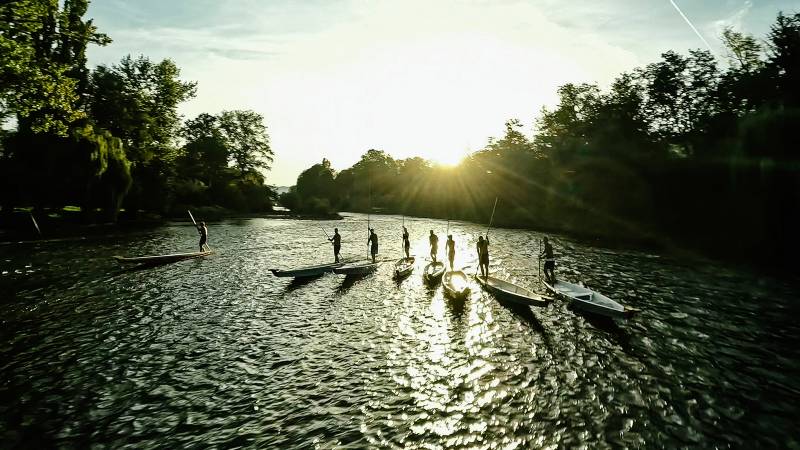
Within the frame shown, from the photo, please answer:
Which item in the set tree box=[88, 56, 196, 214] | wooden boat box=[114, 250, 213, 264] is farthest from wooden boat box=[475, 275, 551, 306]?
tree box=[88, 56, 196, 214]

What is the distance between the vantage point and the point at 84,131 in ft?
183

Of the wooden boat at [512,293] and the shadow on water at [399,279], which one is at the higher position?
the wooden boat at [512,293]

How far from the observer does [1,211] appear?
182 ft

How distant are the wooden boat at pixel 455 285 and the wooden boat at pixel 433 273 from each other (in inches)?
41.9

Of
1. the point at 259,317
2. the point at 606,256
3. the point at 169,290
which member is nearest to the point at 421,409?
the point at 259,317

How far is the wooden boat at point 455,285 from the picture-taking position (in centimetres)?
2389

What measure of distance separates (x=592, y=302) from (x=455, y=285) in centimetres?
889

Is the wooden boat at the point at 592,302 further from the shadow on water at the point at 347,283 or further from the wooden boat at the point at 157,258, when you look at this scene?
the wooden boat at the point at 157,258

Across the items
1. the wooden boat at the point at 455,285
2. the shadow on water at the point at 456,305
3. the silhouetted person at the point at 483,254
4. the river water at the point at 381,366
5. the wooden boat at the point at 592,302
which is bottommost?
the river water at the point at 381,366

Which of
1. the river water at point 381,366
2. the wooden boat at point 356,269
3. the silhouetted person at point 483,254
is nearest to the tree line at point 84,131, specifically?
the river water at point 381,366

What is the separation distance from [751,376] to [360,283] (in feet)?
72.5

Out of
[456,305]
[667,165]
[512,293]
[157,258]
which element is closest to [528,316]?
[512,293]

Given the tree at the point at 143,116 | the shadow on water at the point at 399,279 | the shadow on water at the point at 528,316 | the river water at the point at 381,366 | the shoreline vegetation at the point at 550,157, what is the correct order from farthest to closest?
the tree at the point at 143,116 → the shoreline vegetation at the point at 550,157 → the shadow on water at the point at 399,279 → the shadow on water at the point at 528,316 → the river water at the point at 381,366

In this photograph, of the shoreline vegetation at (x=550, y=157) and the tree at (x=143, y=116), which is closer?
the shoreline vegetation at (x=550, y=157)
